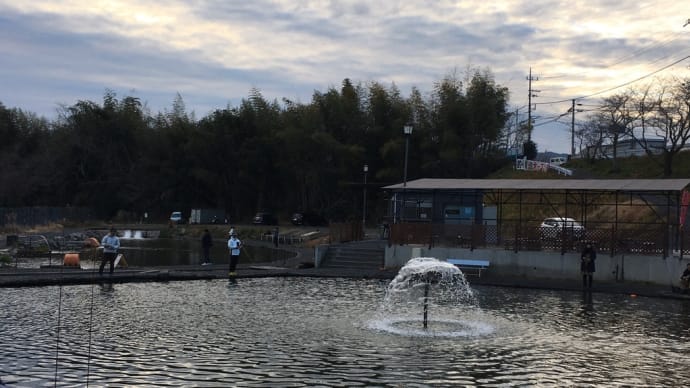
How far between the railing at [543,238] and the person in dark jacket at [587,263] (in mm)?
2067

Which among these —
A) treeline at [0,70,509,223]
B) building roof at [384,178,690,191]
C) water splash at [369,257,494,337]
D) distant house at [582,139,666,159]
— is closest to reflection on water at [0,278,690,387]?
water splash at [369,257,494,337]

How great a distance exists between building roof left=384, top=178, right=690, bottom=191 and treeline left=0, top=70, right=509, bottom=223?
82.5 feet

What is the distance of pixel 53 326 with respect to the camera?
15.4 metres

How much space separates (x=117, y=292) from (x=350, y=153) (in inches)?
1924

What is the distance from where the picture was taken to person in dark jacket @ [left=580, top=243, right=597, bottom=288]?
26.8 metres

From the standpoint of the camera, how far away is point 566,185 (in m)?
30.9

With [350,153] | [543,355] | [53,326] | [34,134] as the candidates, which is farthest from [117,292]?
[34,134]

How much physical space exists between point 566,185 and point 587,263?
5043 millimetres

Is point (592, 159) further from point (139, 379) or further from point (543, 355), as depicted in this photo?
point (139, 379)

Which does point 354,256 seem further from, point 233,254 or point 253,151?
point 253,151

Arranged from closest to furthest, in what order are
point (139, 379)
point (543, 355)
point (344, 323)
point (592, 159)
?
point (139, 379) → point (543, 355) → point (344, 323) → point (592, 159)

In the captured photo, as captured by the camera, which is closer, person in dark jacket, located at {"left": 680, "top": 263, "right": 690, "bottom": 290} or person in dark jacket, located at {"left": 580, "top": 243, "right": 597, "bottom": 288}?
person in dark jacket, located at {"left": 680, "top": 263, "right": 690, "bottom": 290}

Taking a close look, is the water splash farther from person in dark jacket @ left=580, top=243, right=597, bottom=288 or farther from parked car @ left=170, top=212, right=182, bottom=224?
parked car @ left=170, top=212, right=182, bottom=224

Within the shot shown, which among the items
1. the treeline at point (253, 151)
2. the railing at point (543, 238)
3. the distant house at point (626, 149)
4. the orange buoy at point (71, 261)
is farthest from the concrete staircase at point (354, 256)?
the distant house at point (626, 149)
